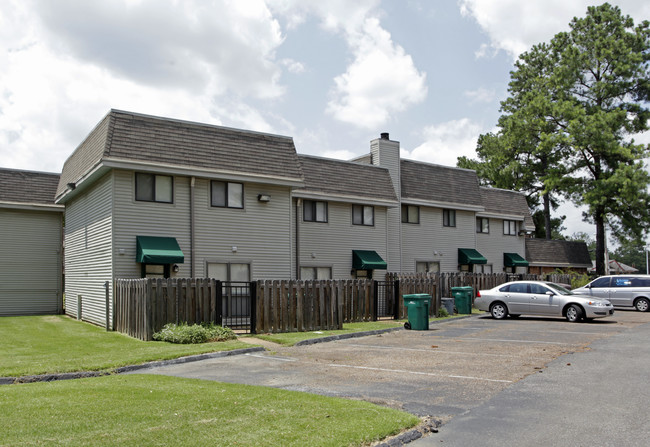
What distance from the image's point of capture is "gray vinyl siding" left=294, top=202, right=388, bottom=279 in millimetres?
26172

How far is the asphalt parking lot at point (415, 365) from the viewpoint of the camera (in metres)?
9.24

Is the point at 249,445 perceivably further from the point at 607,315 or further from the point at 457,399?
the point at 607,315

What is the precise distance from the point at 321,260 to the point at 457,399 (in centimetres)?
1782

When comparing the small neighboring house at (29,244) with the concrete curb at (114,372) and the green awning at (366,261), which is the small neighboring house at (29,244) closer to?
the green awning at (366,261)

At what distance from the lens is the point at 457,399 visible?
29.1ft

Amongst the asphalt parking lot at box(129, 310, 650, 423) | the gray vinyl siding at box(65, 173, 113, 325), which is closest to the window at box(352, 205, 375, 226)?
the asphalt parking lot at box(129, 310, 650, 423)

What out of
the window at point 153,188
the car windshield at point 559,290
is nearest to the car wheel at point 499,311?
the car windshield at point 559,290

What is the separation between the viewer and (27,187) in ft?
87.3

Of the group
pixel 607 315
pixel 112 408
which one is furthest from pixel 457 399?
pixel 607 315

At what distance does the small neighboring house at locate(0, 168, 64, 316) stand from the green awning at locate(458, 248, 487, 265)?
20236mm

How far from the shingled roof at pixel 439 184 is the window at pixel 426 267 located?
3252 millimetres

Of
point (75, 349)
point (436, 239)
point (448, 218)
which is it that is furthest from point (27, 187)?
point (448, 218)

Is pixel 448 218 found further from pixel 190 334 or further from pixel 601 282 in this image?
pixel 190 334

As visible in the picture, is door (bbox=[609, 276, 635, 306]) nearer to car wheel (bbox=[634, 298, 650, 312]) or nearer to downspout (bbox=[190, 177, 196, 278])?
car wheel (bbox=[634, 298, 650, 312])
